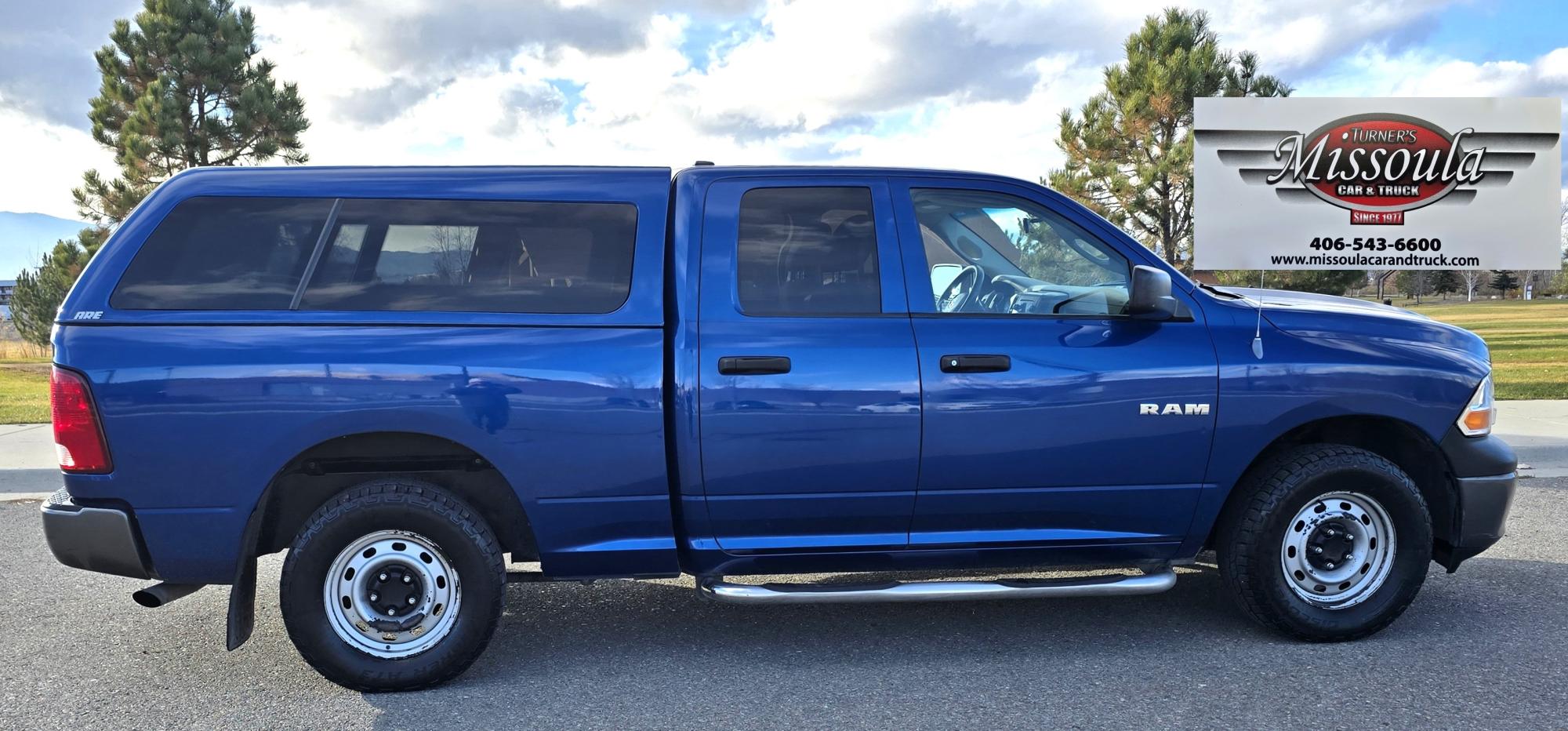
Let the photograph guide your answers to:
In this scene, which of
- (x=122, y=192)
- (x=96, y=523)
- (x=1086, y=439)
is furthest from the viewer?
(x=122, y=192)

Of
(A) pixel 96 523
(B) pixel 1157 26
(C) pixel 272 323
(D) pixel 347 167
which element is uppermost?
(B) pixel 1157 26

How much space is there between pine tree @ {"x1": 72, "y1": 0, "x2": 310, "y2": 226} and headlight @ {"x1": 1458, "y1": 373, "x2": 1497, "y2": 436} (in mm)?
17248

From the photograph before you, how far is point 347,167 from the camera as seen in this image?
4.09 m

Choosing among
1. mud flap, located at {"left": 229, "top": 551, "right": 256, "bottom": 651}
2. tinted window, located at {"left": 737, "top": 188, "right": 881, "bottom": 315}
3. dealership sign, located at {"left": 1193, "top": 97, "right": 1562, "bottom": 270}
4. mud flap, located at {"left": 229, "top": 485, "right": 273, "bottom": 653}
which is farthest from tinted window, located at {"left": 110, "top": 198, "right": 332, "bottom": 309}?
dealership sign, located at {"left": 1193, "top": 97, "right": 1562, "bottom": 270}

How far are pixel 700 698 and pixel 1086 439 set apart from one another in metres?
1.67

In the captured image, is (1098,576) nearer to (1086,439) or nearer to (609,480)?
(1086,439)

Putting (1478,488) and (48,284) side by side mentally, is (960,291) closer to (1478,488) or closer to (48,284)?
(1478,488)

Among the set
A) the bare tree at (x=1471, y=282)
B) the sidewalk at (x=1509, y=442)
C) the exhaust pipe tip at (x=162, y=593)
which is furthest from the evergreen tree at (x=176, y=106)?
the bare tree at (x=1471, y=282)

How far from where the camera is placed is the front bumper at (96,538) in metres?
3.78

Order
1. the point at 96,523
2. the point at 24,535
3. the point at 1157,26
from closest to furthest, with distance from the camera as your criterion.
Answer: the point at 96,523
the point at 24,535
the point at 1157,26

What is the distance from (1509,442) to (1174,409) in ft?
19.6

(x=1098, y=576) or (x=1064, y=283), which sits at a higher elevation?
(x=1064, y=283)

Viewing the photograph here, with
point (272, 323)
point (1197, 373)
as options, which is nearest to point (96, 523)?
point (272, 323)

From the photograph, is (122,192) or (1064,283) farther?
(122,192)
